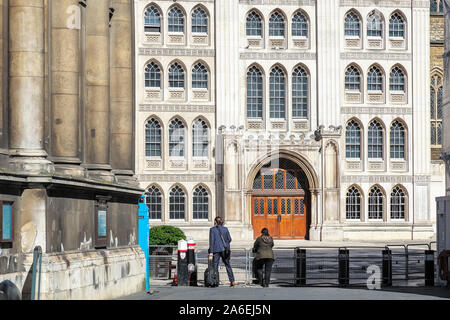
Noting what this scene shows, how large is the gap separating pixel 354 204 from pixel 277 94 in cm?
782

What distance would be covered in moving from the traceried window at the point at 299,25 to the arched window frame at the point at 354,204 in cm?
940

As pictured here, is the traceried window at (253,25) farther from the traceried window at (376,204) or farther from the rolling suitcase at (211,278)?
the rolling suitcase at (211,278)

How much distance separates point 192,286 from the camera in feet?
78.7

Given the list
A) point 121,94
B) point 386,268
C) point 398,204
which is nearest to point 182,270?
point 121,94

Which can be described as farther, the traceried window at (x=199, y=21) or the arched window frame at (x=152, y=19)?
the traceried window at (x=199, y=21)

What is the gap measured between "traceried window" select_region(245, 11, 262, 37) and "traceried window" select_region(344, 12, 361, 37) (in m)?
5.11

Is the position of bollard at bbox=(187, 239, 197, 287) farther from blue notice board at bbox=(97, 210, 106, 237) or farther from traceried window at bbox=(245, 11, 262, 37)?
traceried window at bbox=(245, 11, 262, 37)

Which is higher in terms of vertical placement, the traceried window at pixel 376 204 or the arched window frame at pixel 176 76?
the arched window frame at pixel 176 76

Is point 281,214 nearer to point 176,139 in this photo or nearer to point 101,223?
point 176,139

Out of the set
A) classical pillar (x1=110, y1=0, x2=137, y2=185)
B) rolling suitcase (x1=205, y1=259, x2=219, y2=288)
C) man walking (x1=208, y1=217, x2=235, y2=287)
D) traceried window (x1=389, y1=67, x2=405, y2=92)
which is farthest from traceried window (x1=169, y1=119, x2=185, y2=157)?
classical pillar (x1=110, y1=0, x2=137, y2=185)

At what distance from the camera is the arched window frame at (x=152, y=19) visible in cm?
5409

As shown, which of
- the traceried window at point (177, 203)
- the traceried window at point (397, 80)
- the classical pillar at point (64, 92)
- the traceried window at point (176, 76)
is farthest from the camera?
the traceried window at point (397, 80)

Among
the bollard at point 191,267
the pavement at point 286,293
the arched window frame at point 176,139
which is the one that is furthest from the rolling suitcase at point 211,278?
the arched window frame at point 176,139

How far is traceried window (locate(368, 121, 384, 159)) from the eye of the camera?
55719 mm
